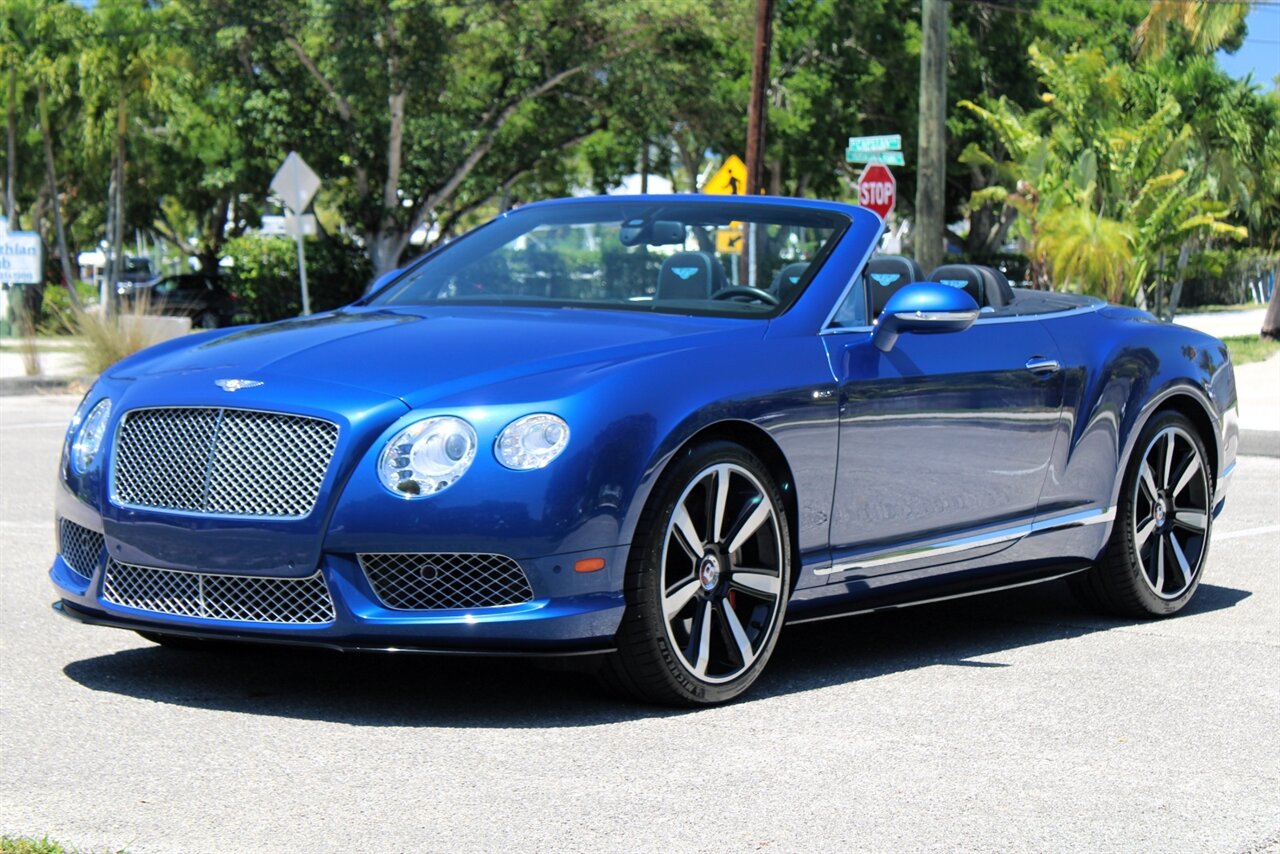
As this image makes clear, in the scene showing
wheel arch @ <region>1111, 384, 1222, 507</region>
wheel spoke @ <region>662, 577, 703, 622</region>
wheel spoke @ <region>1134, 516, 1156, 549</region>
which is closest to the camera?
wheel spoke @ <region>662, 577, 703, 622</region>

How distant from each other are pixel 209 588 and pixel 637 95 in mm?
34589

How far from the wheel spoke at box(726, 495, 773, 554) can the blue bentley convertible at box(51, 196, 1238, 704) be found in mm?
10

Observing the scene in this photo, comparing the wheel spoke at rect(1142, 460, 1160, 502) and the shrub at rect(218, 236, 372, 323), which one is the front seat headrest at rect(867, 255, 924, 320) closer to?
the wheel spoke at rect(1142, 460, 1160, 502)

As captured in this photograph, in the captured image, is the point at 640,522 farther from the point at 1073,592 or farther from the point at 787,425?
the point at 1073,592

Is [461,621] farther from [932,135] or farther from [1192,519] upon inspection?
[932,135]

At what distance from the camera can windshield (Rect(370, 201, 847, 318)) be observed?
6.31m

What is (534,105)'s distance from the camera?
1625 inches

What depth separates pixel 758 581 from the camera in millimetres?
5664

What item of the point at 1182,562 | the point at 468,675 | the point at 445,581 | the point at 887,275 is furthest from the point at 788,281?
the point at 1182,562

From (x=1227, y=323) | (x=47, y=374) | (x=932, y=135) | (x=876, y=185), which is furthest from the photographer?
(x=1227, y=323)

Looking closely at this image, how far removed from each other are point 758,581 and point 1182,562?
98.4 inches

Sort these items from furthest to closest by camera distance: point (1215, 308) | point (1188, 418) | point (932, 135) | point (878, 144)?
point (1215, 308) → point (932, 135) → point (878, 144) → point (1188, 418)

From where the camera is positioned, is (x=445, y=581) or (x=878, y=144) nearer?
(x=445, y=581)

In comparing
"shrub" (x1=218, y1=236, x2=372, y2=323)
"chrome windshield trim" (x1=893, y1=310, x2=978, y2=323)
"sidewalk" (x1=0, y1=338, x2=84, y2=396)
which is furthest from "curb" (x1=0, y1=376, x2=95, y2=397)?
"shrub" (x1=218, y1=236, x2=372, y2=323)
